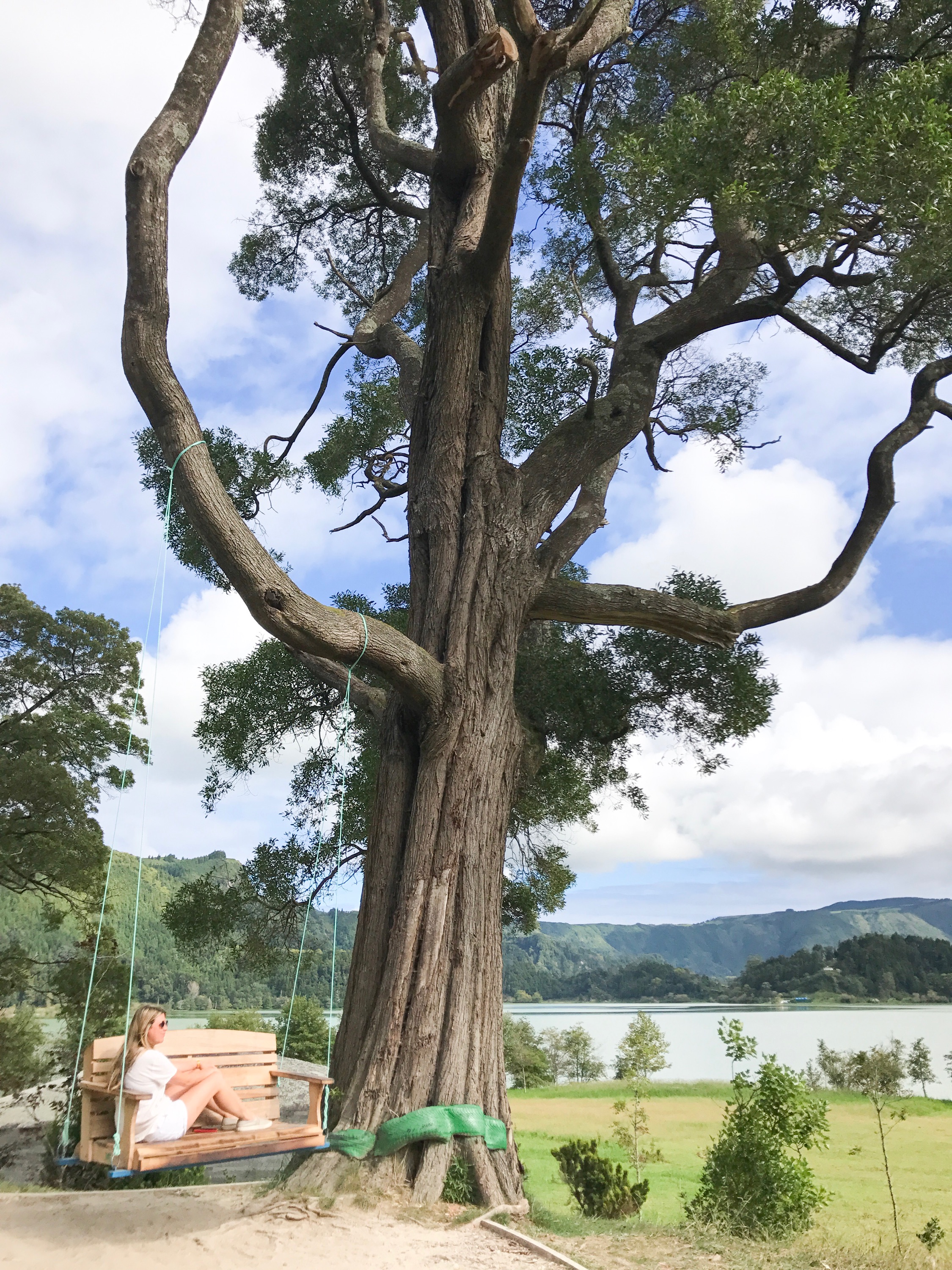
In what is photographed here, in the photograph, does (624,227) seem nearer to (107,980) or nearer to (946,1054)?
(107,980)

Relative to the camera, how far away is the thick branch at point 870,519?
678 centimetres

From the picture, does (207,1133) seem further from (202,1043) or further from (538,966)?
(538,966)

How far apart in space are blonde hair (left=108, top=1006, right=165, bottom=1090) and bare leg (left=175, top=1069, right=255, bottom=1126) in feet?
0.91

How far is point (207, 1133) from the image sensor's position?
4.02 metres

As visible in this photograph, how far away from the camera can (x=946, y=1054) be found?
24766 mm

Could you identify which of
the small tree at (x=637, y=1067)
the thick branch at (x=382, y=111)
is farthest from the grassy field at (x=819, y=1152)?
the thick branch at (x=382, y=111)

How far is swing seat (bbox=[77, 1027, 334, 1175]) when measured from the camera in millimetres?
3662

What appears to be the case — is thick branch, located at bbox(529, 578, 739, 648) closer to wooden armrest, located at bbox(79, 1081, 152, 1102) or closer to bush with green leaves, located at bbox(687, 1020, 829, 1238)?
bush with green leaves, located at bbox(687, 1020, 829, 1238)

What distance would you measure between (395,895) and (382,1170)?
1.44 metres

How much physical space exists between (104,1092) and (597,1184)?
4.01 m

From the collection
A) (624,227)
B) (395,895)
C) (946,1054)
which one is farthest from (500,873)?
(946,1054)

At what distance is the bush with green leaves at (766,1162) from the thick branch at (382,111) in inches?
279

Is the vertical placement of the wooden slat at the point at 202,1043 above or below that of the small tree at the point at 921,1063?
above

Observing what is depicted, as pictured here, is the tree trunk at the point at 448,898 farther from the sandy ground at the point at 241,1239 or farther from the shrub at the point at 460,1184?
the sandy ground at the point at 241,1239
